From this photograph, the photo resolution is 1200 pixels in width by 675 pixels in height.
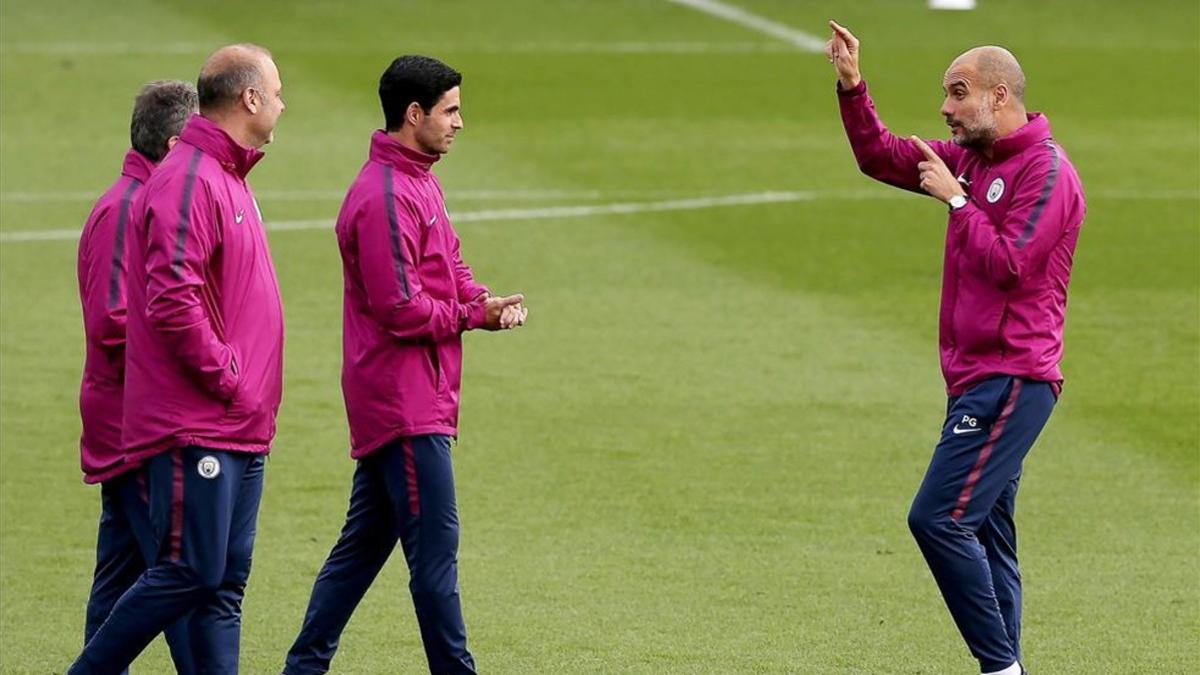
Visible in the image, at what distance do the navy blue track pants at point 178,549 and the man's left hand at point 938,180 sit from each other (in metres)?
2.26

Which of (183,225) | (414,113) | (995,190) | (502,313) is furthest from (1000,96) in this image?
(183,225)

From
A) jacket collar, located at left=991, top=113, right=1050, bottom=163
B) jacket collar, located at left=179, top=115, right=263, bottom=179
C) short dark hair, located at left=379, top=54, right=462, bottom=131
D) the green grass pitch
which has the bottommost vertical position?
the green grass pitch

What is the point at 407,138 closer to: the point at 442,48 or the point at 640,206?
the point at 640,206

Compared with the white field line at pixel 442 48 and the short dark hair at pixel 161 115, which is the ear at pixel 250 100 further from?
the white field line at pixel 442 48

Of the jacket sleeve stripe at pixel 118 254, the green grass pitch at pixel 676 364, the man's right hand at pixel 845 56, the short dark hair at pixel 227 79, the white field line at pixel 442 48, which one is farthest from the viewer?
the white field line at pixel 442 48

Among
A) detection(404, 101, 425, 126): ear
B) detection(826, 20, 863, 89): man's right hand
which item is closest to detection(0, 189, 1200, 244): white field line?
detection(826, 20, 863, 89): man's right hand

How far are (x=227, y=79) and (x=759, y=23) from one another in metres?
21.5

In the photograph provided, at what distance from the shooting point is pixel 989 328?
7379 mm

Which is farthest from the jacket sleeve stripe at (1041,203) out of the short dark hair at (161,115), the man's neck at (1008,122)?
the short dark hair at (161,115)

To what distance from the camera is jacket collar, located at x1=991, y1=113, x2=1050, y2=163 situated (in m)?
7.42

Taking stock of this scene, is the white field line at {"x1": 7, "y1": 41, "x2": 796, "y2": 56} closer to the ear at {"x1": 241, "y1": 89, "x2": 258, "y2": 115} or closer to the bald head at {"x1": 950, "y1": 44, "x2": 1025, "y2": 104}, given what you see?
the bald head at {"x1": 950, "y1": 44, "x2": 1025, "y2": 104}

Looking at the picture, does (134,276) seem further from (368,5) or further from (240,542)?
(368,5)

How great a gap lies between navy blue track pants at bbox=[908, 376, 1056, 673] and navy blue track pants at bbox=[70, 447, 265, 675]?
7.00ft

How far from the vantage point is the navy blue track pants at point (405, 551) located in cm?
723
